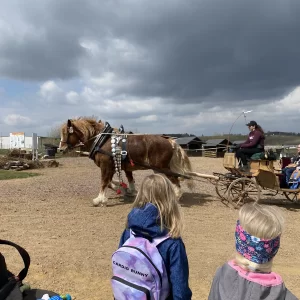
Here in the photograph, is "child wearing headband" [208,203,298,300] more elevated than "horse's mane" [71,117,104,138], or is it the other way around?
"horse's mane" [71,117,104,138]

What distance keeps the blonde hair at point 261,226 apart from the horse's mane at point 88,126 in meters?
7.38

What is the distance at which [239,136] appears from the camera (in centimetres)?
6188

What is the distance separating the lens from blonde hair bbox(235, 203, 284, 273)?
197cm

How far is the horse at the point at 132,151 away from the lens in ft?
28.3

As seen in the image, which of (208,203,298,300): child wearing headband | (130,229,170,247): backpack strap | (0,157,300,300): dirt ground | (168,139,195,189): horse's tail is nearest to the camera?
(208,203,298,300): child wearing headband

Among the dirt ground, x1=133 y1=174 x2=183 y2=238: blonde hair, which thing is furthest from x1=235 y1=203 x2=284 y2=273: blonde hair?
the dirt ground

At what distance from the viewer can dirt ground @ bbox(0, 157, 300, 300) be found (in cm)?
427

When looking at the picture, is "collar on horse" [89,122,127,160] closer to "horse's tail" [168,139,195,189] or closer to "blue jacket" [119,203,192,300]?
"horse's tail" [168,139,195,189]

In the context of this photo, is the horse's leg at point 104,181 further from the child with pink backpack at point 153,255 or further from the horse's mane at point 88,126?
the child with pink backpack at point 153,255

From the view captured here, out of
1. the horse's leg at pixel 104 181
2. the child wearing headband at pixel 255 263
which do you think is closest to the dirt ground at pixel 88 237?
the horse's leg at pixel 104 181

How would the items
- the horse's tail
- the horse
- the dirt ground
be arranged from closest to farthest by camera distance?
the dirt ground → the horse → the horse's tail

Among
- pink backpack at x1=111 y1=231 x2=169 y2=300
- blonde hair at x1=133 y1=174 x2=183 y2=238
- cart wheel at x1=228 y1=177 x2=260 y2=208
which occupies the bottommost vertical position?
cart wheel at x1=228 y1=177 x2=260 y2=208

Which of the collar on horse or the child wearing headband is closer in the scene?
the child wearing headband

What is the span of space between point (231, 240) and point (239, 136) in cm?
5761
